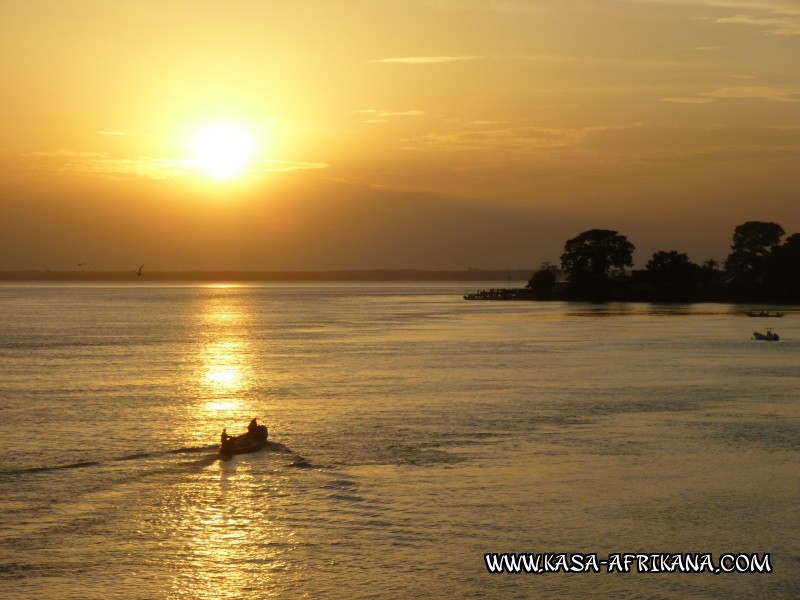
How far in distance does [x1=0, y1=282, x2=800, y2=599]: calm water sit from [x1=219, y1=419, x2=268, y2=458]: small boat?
0.67 meters

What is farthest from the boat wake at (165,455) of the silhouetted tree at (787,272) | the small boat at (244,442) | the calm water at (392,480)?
the silhouetted tree at (787,272)

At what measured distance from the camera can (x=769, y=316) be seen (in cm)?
14388

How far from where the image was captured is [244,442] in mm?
37219

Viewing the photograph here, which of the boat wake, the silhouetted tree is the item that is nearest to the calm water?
the boat wake

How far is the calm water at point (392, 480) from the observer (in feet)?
75.1

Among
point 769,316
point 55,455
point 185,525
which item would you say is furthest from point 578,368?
point 769,316

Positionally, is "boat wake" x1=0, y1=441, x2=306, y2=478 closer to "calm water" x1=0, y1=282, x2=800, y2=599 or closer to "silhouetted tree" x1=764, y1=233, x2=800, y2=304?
"calm water" x1=0, y1=282, x2=800, y2=599

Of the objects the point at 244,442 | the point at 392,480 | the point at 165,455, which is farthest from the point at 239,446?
the point at 392,480

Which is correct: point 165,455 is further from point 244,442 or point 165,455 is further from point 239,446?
point 244,442

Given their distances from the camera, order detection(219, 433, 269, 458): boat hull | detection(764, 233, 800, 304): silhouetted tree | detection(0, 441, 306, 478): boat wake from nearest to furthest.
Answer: detection(0, 441, 306, 478): boat wake < detection(219, 433, 269, 458): boat hull < detection(764, 233, 800, 304): silhouetted tree

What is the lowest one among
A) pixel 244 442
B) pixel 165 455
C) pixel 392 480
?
pixel 392 480

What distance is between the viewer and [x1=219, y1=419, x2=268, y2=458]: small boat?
3672 cm

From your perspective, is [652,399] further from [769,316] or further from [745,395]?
[769,316]

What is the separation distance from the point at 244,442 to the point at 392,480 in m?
7.92
